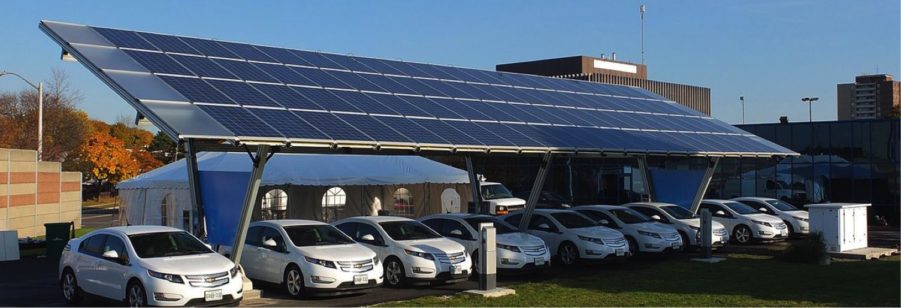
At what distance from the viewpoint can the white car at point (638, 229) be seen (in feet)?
76.6

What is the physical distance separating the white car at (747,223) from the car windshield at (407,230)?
39.4 feet

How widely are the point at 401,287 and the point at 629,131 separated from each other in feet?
39.8

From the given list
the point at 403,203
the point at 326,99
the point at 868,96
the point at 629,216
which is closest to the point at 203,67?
the point at 326,99

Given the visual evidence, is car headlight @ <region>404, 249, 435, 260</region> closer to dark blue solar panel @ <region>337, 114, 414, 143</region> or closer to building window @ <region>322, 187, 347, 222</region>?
dark blue solar panel @ <region>337, 114, 414, 143</region>

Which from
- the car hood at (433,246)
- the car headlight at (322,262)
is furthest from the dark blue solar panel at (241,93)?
the car hood at (433,246)

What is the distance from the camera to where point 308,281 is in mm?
15930

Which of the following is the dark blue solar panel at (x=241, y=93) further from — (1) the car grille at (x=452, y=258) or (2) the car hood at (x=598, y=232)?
(2) the car hood at (x=598, y=232)

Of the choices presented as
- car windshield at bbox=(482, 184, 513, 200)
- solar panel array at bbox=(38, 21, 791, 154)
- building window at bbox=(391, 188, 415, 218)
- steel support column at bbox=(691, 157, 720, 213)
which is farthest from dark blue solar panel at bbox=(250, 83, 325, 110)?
car windshield at bbox=(482, 184, 513, 200)

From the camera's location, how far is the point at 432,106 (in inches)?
894

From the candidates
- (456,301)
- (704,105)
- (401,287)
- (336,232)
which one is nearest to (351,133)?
(336,232)

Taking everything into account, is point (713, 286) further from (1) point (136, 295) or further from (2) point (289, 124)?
(1) point (136, 295)

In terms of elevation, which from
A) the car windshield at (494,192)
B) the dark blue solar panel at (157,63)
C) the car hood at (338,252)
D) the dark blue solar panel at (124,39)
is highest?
the dark blue solar panel at (124,39)

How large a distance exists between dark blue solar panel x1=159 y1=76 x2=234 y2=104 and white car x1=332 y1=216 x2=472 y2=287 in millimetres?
4182

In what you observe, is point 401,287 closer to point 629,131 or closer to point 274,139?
point 274,139
